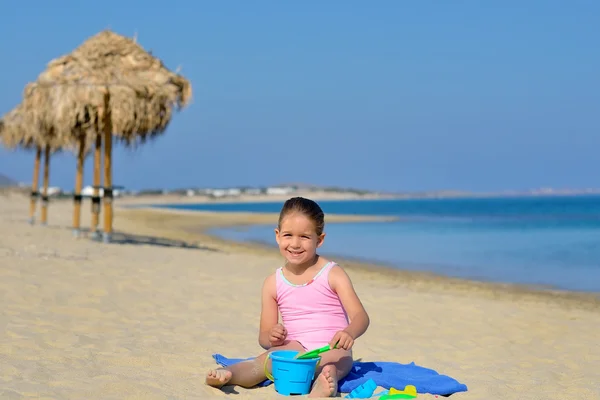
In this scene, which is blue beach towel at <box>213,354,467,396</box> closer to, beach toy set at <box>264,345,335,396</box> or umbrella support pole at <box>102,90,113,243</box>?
beach toy set at <box>264,345,335,396</box>

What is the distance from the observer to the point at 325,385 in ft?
12.8

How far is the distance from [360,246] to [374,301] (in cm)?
1309

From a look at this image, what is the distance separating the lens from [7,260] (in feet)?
28.8

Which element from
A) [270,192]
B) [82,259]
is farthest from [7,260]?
[270,192]

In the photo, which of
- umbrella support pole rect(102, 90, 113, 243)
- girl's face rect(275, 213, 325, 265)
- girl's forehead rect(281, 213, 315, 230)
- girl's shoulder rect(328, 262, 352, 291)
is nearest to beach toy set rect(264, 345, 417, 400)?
girl's shoulder rect(328, 262, 352, 291)

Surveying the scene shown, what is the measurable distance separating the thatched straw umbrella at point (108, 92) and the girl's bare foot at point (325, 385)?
30.0 feet

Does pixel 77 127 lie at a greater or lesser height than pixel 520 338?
greater

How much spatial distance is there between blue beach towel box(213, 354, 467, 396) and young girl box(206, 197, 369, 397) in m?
0.10

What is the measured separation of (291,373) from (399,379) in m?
0.79

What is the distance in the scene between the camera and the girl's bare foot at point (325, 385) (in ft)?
12.8

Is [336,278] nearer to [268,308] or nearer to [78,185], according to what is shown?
[268,308]

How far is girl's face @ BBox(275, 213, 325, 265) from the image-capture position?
3.99 metres

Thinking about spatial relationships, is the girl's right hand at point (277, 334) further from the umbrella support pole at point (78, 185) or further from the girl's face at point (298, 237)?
the umbrella support pole at point (78, 185)

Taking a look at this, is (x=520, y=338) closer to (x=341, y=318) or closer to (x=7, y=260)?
(x=341, y=318)
